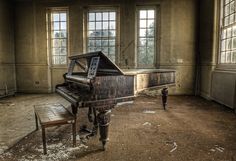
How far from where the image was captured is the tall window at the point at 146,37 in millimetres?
6156

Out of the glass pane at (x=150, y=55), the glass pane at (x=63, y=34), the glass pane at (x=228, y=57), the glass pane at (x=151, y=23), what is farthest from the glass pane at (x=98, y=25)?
the glass pane at (x=228, y=57)

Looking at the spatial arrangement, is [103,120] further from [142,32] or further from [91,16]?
[91,16]

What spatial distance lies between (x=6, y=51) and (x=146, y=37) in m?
4.56

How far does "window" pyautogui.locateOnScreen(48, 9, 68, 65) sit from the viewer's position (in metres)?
6.44

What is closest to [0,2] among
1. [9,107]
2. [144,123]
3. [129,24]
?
[9,107]

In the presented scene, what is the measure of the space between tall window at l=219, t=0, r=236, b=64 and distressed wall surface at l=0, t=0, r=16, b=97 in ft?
20.9

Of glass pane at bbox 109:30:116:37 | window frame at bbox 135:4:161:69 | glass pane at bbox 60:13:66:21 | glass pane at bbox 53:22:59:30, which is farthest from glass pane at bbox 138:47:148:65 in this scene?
glass pane at bbox 53:22:59:30

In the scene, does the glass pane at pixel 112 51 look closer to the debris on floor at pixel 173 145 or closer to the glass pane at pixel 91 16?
the glass pane at pixel 91 16

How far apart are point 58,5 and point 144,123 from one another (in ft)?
16.4

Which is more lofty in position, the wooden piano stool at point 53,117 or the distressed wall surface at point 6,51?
the distressed wall surface at point 6,51

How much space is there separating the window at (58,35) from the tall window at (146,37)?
2.49 meters

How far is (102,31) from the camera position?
20.9 ft

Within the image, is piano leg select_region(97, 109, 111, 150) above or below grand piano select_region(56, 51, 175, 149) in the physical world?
below

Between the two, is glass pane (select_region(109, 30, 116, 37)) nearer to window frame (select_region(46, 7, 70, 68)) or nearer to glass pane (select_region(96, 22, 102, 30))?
glass pane (select_region(96, 22, 102, 30))
